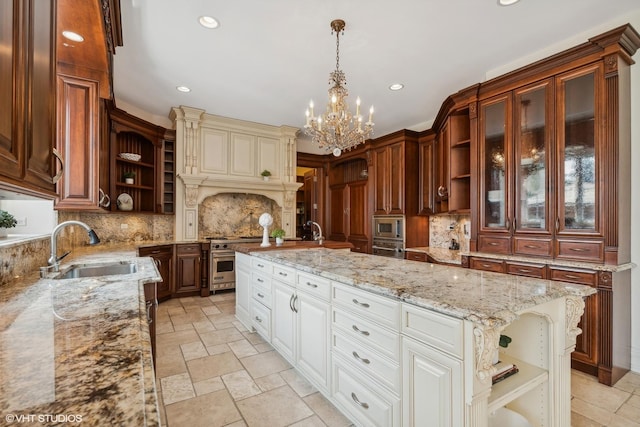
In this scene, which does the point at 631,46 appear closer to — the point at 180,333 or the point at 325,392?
the point at 325,392

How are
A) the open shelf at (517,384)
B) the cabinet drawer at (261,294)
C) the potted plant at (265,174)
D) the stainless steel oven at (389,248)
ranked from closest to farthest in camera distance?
the open shelf at (517,384) < the cabinet drawer at (261,294) < the stainless steel oven at (389,248) < the potted plant at (265,174)

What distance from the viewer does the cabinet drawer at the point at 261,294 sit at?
9.36 ft

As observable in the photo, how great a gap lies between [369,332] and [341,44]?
261 centimetres

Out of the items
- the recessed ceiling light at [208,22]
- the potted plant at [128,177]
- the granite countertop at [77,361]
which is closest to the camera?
the granite countertop at [77,361]

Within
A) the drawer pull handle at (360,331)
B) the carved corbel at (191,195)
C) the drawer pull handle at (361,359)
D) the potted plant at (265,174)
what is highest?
the potted plant at (265,174)

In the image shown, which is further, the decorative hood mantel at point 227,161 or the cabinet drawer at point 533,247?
the decorative hood mantel at point 227,161

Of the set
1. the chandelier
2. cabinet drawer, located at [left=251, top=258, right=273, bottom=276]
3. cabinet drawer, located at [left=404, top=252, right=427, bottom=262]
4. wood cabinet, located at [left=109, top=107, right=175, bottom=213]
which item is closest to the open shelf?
cabinet drawer, located at [left=251, top=258, right=273, bottom=276]

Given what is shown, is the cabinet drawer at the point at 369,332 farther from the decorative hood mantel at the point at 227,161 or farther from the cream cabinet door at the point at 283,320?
the decorative hood mantel at the point at 227,161

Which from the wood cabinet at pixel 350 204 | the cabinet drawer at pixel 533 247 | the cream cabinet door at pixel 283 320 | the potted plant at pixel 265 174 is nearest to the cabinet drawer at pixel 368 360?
the cream cabinet door at pixel 283 320

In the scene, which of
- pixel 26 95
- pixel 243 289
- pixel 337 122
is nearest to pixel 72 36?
pixel 26 95

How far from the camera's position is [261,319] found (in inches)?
118

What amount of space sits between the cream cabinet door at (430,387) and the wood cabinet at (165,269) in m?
3.88

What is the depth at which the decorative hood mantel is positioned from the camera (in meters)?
4.86

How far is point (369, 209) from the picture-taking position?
5.68m
